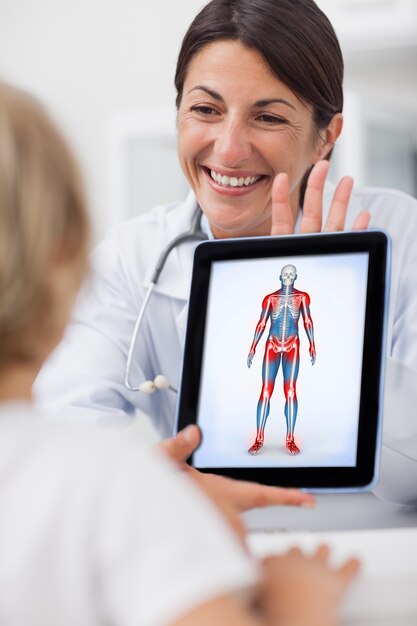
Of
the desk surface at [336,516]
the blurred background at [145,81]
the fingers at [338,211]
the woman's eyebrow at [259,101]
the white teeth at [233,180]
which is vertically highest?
the blurred background at [145,81]

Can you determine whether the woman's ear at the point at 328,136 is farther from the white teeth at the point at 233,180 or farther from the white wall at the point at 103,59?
the white wall at the point at 103,59

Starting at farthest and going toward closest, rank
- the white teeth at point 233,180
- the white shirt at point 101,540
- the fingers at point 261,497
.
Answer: the white teeth at point 233,180 < the fingers at point 261,497 < the white shirt at point 101,540

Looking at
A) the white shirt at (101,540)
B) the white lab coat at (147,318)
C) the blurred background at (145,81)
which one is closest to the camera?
the white shirt at (101,540)

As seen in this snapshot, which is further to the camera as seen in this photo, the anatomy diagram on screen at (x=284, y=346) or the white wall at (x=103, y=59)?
the white wall at (x=103, y=59)

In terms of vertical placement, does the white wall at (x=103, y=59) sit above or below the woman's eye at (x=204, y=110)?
above

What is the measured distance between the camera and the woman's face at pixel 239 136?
3.72 ft

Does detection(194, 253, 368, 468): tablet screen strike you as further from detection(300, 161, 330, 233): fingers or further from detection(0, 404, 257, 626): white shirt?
detection(0, 404, 257, 626): white shirt

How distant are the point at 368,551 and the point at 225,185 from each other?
0.69m

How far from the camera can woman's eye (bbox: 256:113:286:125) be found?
116cm

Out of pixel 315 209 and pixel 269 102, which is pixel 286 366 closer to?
pixel 315 209

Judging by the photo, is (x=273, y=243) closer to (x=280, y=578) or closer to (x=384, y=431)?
(x=384, y=431)

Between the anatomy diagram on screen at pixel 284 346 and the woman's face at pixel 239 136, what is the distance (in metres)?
0.36

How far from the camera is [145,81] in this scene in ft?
11.9

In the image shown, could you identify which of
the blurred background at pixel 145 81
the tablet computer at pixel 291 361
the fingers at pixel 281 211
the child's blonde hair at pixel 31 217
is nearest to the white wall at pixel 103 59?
the blurred background at pixel 145 81
